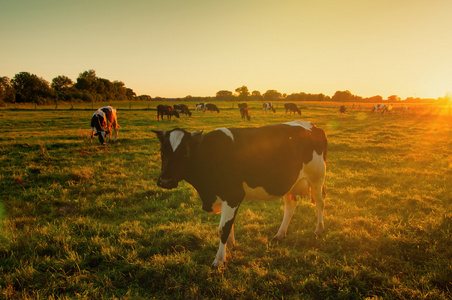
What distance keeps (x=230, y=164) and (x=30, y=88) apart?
8613cm

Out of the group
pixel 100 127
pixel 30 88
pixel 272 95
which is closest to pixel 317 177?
pixel 100 127

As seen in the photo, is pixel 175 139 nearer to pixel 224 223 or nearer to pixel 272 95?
pixel 224 223

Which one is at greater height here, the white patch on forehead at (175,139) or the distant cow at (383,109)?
the distant cow at (383,109)

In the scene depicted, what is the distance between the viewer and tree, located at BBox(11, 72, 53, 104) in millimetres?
57838

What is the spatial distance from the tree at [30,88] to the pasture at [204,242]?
→ 60.0 metres

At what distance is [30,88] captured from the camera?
65625mm

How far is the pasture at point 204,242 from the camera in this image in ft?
10.3

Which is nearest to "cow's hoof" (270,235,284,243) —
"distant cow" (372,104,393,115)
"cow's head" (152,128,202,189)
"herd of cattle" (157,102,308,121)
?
"cow's head" (152,128,202,189)

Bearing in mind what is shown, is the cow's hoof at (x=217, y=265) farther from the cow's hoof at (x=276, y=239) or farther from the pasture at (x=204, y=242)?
the cow's hoof at (x=276, y=239)

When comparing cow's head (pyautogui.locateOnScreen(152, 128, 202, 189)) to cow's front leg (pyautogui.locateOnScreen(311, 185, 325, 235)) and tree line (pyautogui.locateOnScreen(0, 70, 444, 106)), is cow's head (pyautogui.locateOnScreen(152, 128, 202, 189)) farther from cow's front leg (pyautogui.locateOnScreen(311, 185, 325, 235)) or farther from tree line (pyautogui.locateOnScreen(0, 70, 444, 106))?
tree line (pyautogui.locateOnScreen(0, 70, 444, 106))

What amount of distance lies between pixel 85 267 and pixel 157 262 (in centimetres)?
109

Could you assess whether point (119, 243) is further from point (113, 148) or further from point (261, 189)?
point (113, 148)

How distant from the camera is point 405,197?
5883mm

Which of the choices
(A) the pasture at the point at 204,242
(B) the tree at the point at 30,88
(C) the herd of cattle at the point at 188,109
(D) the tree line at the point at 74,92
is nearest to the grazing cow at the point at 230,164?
(A) the pasture at the point at 204,242
